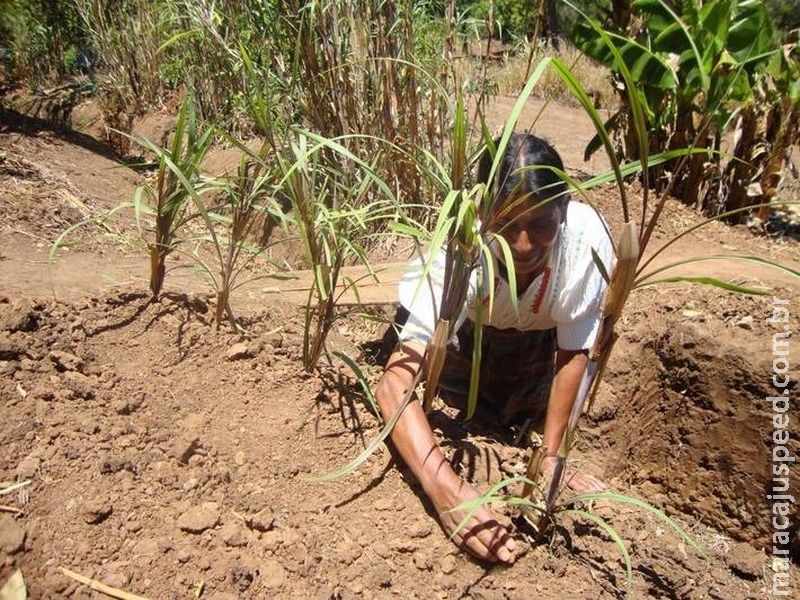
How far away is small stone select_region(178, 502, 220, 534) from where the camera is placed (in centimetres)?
125

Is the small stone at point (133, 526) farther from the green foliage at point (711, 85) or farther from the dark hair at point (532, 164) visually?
Result: the green foliage at point (711, 85)

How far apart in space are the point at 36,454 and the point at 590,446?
161 centimetres

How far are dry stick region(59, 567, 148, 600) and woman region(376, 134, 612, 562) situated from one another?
0.61 m

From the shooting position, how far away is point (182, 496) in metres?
1.32

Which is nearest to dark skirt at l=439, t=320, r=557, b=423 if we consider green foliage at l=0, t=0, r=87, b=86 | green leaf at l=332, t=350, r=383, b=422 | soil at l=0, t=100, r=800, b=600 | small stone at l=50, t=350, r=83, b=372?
soil at l=0, t=100, r=800, b=600

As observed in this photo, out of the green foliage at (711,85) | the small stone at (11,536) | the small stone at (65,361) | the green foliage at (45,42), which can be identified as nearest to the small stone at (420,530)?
the small stone at (11,536)

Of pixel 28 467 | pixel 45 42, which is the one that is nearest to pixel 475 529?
pixel 28 467

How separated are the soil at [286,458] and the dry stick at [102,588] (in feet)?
0.05

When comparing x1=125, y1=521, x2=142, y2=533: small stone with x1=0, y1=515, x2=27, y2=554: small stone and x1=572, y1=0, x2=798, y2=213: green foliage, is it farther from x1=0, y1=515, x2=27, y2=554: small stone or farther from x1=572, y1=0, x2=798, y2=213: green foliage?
x1=572, y1=0, x2=798, y2=213: green foliage

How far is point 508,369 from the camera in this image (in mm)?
2436

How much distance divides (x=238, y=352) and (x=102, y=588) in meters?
0.68

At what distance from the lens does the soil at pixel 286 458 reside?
1.23m

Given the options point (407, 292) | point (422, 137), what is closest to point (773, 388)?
point (407, 292)

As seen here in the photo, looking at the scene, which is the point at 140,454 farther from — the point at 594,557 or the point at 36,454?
the point at 594,557
